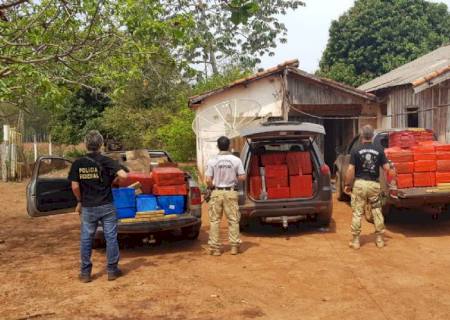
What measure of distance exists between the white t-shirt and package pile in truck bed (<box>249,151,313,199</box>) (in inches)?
51.5

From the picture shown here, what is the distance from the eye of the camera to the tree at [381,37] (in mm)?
31781

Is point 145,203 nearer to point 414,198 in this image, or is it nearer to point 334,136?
point 414,198

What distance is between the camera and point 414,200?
8.05 m

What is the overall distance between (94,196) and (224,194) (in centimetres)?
207

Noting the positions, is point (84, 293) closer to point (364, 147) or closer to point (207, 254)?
point (207, 254)

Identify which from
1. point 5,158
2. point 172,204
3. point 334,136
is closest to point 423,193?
point 172,204

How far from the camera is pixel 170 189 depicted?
24.8 feet

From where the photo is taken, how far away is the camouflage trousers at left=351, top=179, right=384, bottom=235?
7.54 metres

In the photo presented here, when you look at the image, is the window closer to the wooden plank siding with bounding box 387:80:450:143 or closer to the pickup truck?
the wooden plank siding with bounding box 387:80:450:143

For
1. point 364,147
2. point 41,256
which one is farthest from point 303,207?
point 41,256

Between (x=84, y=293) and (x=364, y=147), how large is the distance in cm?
461

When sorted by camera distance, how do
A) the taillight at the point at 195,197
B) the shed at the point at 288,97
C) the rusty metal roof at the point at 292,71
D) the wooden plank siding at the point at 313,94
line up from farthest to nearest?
the wooden plank siding at the point at 313,94 → the shed at the point at 288,97 → the rusty metal roof at the point at 292,71 → the taillight at the point at 195,197

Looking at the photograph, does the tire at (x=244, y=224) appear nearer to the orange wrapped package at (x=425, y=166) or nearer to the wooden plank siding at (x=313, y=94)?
the orange wrapped package at (x=425, y=166)

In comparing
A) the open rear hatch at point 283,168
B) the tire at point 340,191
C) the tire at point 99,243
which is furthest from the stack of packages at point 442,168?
the tire at point 99,243
